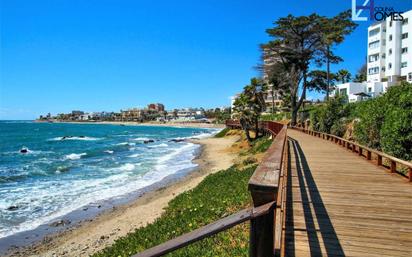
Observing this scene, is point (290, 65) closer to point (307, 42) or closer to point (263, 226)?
point (307, 42)

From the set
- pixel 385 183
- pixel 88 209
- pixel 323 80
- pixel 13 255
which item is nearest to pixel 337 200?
pixel 385 183

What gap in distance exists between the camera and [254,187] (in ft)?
7.30

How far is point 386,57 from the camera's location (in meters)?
51.2

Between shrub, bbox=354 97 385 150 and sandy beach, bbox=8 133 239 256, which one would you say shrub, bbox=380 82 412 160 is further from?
sandy beach, bbox=8 133 239 256

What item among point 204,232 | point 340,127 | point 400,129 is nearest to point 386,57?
point 340,127

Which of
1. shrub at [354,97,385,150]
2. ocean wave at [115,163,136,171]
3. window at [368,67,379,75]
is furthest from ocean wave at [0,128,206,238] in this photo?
window at [368,67,379,75]

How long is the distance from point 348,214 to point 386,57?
2091 inches

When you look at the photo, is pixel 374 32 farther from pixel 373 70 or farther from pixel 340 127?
pixel 340 127

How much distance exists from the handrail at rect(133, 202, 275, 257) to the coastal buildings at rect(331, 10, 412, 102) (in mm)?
44721

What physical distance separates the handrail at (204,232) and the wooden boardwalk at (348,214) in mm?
2323

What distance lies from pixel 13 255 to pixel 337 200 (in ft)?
32.6

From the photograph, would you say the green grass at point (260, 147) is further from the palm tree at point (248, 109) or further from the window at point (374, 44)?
the window at point (374, 44)

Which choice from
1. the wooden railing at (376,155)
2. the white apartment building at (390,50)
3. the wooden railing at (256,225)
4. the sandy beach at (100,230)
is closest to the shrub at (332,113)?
the wooden railing at (376,155)

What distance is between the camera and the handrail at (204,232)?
6.22ft
